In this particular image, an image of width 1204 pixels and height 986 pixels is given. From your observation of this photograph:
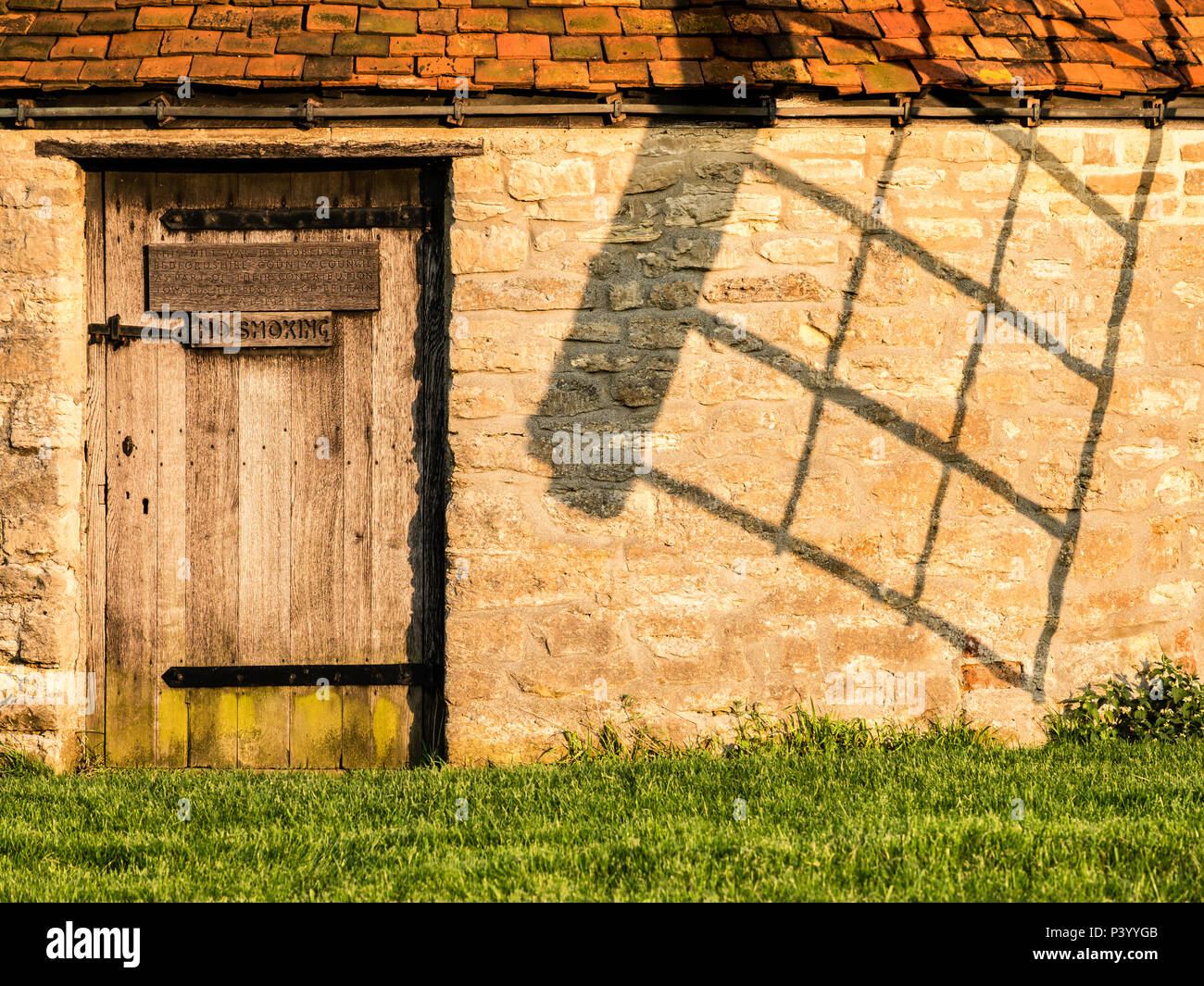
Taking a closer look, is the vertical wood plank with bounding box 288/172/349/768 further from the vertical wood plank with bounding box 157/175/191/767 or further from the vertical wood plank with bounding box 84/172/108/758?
the vertical wood plank with bounding box 84/172/108/758

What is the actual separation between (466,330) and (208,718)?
2.05 m

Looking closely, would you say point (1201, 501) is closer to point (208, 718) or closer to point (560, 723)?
point (560, 723)

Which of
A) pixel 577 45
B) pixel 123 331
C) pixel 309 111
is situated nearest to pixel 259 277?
pixel 123 331

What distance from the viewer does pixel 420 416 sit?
4363mm

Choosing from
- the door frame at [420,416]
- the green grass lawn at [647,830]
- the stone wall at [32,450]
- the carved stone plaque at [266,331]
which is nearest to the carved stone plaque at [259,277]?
the carved stone plaque at [266,331]

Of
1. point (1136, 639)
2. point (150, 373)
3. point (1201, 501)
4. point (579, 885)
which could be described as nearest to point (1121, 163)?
point (1201, 501)

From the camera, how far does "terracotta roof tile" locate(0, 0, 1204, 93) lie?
404 centimetres

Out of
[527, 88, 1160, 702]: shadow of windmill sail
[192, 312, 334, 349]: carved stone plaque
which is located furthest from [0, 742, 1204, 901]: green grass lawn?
[192, 312, 334, 349]: carved stone plaque

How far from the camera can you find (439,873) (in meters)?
2.82

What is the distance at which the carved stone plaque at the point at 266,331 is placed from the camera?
430cm

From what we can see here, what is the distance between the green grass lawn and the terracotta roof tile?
2.79 meters

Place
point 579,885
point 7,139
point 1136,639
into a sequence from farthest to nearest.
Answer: point 1136,639
point 7,139
point 579,885

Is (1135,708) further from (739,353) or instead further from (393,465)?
(393,465)

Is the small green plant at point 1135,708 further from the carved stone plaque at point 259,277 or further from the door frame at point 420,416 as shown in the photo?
the carved stone plaque at point 259,277
